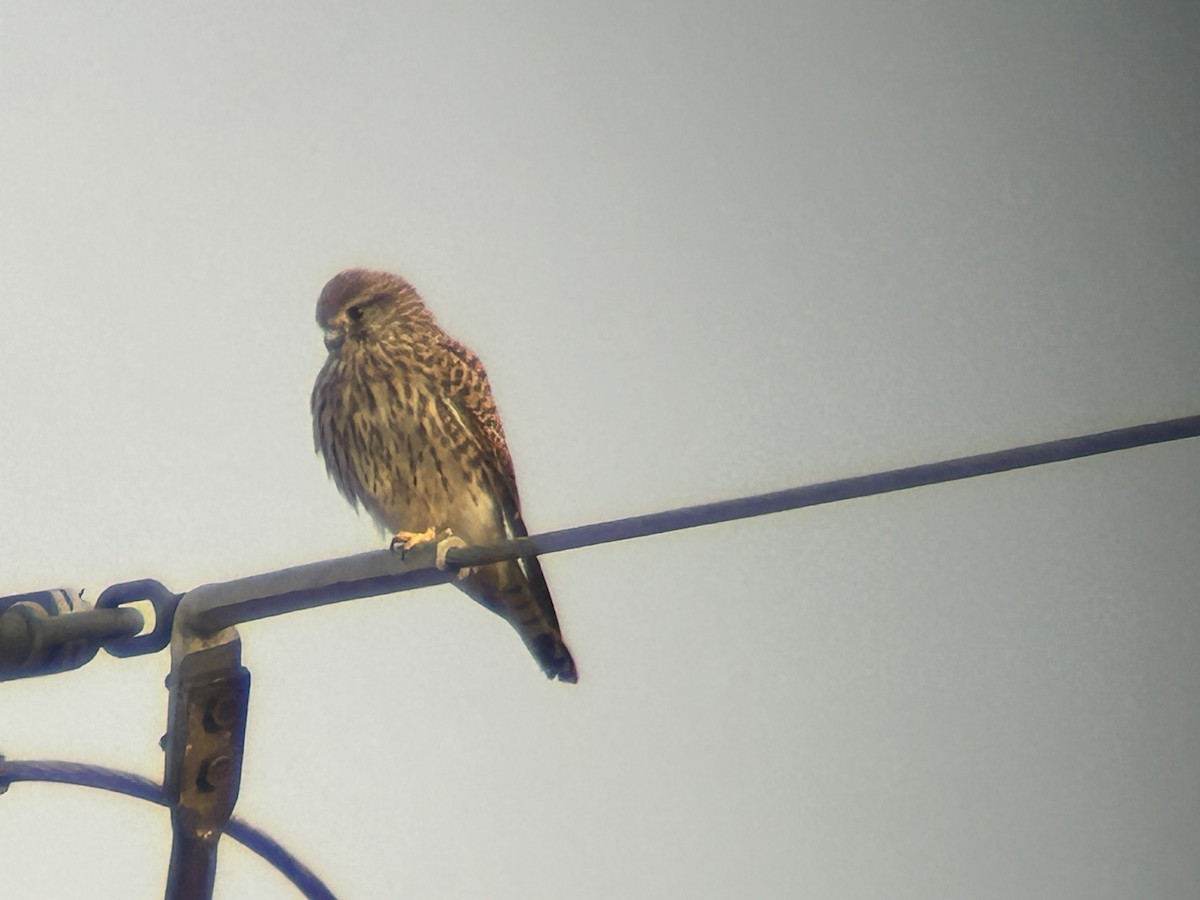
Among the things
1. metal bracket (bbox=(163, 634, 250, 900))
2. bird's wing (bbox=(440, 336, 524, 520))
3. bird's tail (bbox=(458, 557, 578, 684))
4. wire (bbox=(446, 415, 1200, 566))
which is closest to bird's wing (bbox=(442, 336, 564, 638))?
bird's wing (bbox=(440, 336, 524, 520))

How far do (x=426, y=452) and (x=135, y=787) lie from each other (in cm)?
295

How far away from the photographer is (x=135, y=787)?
186cm

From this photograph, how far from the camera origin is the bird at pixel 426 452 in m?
4.61

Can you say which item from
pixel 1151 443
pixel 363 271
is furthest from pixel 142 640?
pixel 363 271

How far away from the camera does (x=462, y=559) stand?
6.97ft


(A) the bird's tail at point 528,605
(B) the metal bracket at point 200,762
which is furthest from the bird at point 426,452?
(B) the metal bracket at point 200,762

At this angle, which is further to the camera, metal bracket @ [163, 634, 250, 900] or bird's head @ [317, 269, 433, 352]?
bird's head @ [317, 269, 433, 352]

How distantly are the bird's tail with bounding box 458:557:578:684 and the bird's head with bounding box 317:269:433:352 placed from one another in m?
1.11

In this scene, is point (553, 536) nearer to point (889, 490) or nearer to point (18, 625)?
point (889, 490)

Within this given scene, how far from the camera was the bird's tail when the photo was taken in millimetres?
4547

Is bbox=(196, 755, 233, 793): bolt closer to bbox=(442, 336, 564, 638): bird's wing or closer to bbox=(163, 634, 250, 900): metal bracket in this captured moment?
bbox=(163, 634, 250, 900): metal bracket

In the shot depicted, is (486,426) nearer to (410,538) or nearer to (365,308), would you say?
(410,538)

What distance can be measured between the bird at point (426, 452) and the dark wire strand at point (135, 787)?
246cm

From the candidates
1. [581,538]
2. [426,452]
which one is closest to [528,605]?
[426,452]
